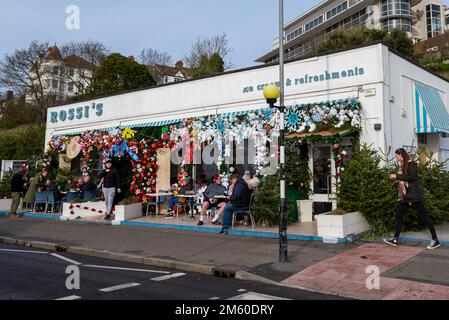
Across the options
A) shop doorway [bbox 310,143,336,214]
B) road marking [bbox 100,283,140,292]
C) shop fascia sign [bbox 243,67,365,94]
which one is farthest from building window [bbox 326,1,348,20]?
road marking [bbox 100,283,140,292]

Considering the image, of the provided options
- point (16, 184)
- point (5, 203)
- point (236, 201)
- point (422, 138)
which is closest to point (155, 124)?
point (16, 184)

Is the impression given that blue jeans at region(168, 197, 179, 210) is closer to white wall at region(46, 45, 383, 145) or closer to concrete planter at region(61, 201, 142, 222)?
concrete planter at region(61, 201, 142, 222)

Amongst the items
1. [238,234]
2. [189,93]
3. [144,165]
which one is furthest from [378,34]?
[238,234]

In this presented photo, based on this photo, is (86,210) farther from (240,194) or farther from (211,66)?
(211,66)

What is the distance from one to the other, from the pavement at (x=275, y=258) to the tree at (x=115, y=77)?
21.8 meters

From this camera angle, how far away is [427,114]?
1209cm

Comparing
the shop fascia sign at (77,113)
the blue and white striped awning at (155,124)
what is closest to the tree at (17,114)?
the shop fascia sign at (77,113)

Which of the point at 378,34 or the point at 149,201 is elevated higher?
the point at 378,34

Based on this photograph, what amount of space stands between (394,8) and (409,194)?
49.0 meters

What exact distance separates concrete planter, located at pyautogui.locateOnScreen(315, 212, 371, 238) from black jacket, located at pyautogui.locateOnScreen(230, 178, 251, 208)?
207 cm

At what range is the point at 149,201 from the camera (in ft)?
45.2
